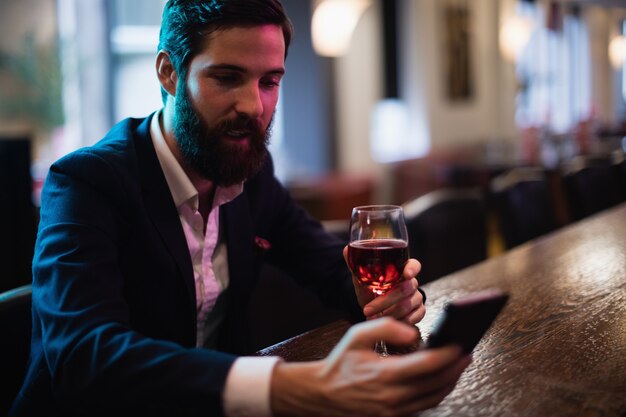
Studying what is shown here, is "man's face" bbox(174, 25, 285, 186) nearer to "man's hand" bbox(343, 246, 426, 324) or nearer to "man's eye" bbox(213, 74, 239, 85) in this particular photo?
"man's eye" bbox(213, 74, 239, 85)

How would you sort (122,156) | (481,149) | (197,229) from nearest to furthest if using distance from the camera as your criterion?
(122,156), (197,229), (481,149)

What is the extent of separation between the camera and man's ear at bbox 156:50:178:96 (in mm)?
1365

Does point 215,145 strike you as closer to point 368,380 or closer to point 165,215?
point 165,215

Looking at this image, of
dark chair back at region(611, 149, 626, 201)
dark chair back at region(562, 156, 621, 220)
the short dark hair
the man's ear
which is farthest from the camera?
dark chair back at region(611, 149, 626, 201)

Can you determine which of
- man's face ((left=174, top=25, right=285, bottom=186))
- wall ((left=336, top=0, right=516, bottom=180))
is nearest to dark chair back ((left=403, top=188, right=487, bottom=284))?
man's face ((left=174, top=25, right=285, bottom=186))

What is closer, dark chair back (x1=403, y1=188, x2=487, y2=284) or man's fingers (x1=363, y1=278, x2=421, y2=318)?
man's fingers (x1=363, y1=278, x2=421, y2=318)

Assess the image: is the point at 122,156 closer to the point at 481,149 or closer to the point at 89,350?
the point at 89,350

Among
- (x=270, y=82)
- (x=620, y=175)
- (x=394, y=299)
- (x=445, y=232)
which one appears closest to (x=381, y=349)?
(x=394, y=299)

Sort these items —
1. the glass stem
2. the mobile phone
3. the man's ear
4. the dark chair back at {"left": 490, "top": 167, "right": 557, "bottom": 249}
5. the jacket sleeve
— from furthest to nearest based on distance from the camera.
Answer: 1. the dark chair back at {"left": 490, "top": 167, "right": 557, "bottom": 249}
2. the man's ear
3. the glass stem
4. the jacket sleeve
5. the mobile phone

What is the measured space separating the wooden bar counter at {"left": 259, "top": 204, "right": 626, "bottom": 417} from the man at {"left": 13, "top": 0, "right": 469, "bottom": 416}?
0.41 feet

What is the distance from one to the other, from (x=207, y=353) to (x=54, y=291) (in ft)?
0.91

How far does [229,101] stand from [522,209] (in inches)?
69.4

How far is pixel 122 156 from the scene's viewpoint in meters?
1.28

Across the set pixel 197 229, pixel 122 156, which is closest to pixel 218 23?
pixel 122 156
